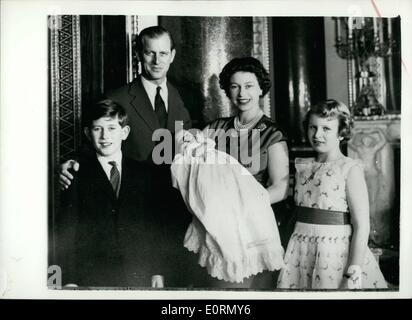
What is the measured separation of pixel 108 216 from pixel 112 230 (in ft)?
0.19

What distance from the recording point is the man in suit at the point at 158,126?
1819mm

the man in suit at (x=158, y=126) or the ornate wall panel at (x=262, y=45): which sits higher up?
the ornate wall panel at (x=262, y=45)

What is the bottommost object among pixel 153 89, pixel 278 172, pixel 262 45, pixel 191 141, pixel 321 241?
pixel 321 241

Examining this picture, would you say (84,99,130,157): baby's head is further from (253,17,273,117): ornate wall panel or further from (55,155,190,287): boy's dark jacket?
(253,17,273,117): ornate wall panel

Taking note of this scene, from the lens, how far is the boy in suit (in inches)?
71.8

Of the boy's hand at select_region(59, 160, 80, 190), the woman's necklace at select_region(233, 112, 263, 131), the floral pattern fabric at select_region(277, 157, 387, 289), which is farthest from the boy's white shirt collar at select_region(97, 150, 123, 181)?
the floral pattern fabric at select_region(277, 157, 387, 289)

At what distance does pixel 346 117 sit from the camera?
1812 millimetres

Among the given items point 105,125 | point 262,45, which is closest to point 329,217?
point 262,45

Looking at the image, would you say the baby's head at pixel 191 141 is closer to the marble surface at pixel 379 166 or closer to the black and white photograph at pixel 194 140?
the black and white photograph at pixel 194 140

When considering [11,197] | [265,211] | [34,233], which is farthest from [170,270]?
[11,197]

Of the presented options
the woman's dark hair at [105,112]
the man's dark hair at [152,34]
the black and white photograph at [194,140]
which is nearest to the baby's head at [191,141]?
the black and white photograph at [194,140]

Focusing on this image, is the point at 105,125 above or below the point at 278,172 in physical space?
above

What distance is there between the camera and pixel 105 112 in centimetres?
182

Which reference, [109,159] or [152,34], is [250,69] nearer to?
[152,34]
